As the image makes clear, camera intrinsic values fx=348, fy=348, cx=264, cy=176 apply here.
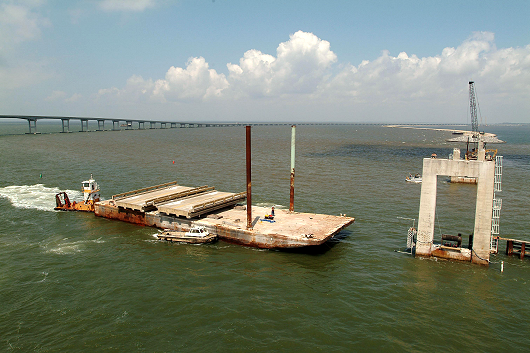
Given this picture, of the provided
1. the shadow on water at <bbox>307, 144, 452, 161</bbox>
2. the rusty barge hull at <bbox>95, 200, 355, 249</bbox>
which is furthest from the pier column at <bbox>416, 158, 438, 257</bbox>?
the shadow on water at <bbox>307, 144, 452, 161</bbox>

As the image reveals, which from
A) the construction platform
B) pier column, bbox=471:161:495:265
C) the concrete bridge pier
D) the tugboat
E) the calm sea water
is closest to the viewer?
the calm sea water

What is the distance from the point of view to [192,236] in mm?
30844

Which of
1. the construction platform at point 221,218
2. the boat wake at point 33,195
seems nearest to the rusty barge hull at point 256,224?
the construction platform at point 221,218

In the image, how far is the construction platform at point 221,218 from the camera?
28875 mm

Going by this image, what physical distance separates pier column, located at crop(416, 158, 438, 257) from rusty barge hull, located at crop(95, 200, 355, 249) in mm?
6430

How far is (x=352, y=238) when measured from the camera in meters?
33.0

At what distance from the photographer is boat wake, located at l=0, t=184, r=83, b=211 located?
43500 mm

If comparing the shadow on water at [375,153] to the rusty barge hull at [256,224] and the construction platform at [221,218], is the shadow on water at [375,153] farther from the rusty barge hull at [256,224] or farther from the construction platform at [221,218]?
the rusty barge hull at [256,224]

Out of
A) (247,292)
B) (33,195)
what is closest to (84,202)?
(33,195)

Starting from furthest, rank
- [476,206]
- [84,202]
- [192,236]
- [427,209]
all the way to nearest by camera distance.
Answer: [84,202] < [192,236] < [427,209] < [476,206]

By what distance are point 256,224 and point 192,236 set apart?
580 centimetres

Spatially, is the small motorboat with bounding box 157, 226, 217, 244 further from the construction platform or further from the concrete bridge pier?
the concrete bridge pier

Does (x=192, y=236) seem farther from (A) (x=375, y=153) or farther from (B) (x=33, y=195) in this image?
(A) (x=375, y=153)

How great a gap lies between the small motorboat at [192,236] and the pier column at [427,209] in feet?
56.8
